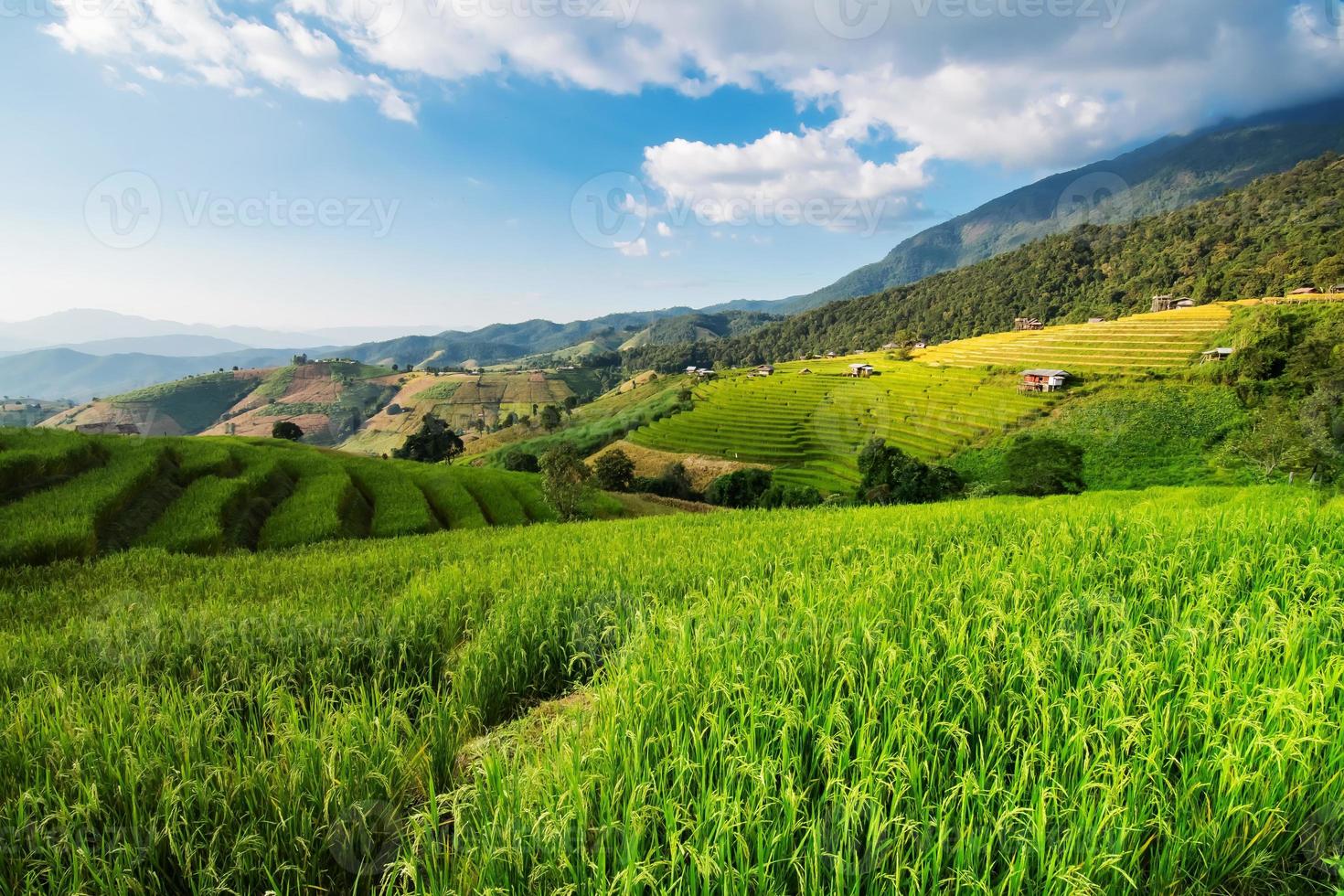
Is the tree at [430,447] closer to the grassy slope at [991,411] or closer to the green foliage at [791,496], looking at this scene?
the grassy slope at [991,411]

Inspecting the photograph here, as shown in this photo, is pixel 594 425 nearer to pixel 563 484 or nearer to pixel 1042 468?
pixel 1042 468

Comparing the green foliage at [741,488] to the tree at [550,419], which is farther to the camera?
the tree at [550,419]

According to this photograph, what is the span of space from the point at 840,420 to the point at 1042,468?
133 feet

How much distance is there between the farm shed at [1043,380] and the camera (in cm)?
8994

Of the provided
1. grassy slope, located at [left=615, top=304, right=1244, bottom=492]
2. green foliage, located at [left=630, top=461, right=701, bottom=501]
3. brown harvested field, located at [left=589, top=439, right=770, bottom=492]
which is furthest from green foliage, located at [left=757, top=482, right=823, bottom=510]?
brown harvested field, located at [left=589, top=439, right=770, bottom=492]

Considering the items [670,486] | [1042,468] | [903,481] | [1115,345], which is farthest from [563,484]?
[1115,345]

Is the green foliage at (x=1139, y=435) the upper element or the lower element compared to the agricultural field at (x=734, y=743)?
lower

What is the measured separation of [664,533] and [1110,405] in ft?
310

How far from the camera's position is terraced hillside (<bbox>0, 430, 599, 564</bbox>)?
15.3 metres

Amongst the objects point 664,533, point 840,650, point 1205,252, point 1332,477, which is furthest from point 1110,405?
point 840,650

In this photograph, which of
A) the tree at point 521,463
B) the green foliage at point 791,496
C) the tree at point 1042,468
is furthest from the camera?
the tree at point 521,463

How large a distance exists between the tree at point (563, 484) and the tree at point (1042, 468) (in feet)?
186

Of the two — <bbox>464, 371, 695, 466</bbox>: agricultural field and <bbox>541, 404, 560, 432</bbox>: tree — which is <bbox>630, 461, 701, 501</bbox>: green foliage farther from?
<bbox>541, 404, 560, 432</bbox>: tree

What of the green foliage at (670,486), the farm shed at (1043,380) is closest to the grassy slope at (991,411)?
the farm shed at (1043,380)
